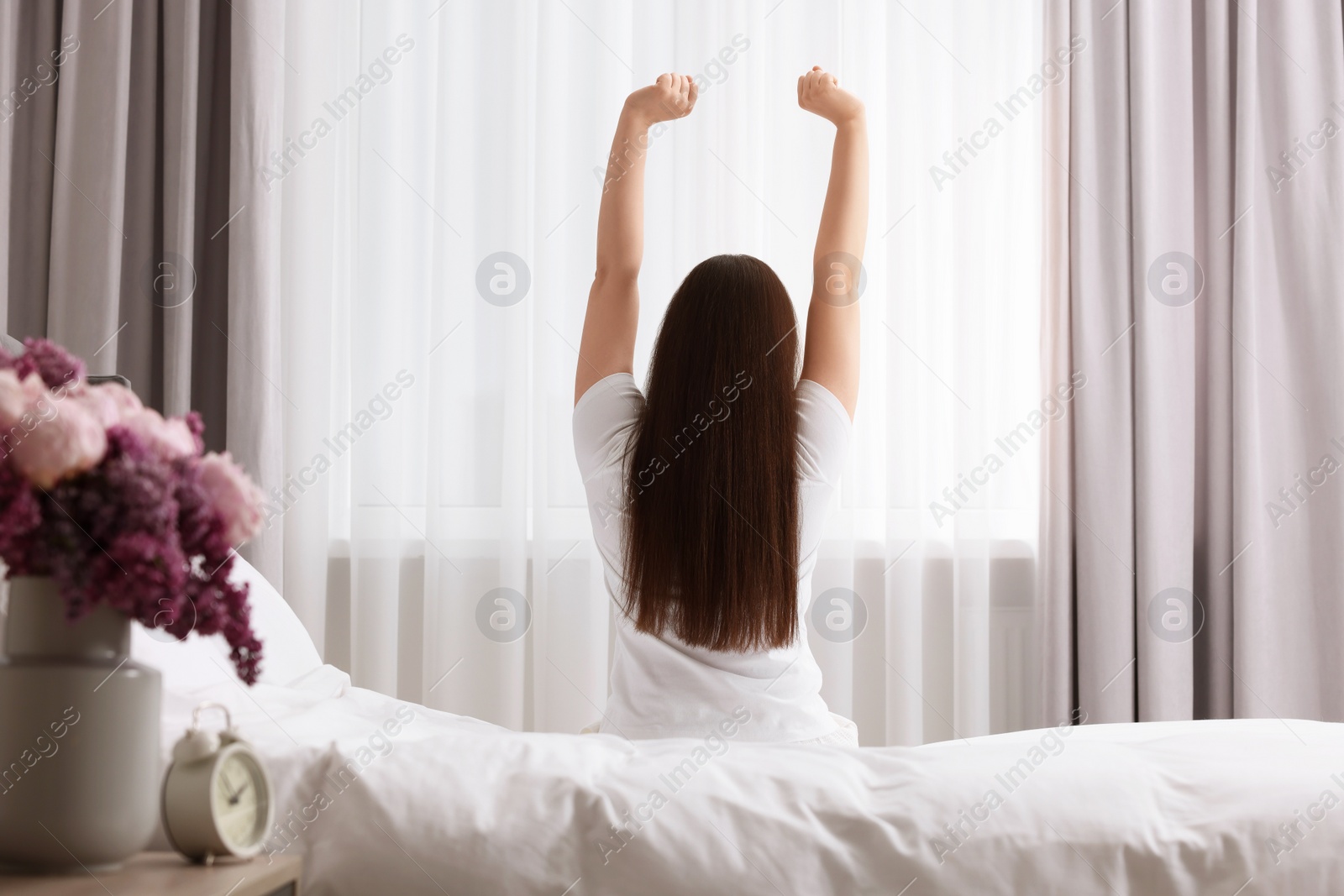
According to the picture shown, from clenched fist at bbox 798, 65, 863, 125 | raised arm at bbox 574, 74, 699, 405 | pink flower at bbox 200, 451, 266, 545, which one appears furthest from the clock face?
clenched fist at bbox 798, 65, 863, 125

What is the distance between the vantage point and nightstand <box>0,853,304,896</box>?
57 centimetres

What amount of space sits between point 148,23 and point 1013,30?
2111 mm

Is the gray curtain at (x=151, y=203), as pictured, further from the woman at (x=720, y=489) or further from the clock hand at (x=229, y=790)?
the clock hand at (x=229, y=790)

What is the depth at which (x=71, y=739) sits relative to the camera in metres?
0.60

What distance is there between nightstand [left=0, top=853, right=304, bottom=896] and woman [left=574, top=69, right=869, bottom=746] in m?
0.53

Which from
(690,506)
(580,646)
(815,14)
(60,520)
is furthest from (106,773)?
(815,14)

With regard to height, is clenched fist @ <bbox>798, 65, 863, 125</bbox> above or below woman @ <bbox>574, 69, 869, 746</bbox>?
above

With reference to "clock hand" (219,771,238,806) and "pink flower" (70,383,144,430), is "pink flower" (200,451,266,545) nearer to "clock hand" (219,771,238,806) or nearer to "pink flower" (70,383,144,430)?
"pink flower" (70,383,144,430)

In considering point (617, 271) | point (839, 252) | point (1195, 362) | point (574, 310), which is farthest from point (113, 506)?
point (1195, 362)

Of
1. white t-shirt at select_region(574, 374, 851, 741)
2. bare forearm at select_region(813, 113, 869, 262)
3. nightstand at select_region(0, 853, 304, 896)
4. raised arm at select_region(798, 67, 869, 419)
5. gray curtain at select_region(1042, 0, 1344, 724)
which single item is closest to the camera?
nightstand at select_region(0, 853, 304, 896)

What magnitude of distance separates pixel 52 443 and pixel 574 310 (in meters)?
1.78

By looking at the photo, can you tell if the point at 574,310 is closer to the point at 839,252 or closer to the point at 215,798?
the point at 839,252

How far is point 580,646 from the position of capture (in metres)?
2.26

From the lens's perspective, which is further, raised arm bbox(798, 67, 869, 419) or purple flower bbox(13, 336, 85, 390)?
raised arm bbox(798, 67, 869, 419)
